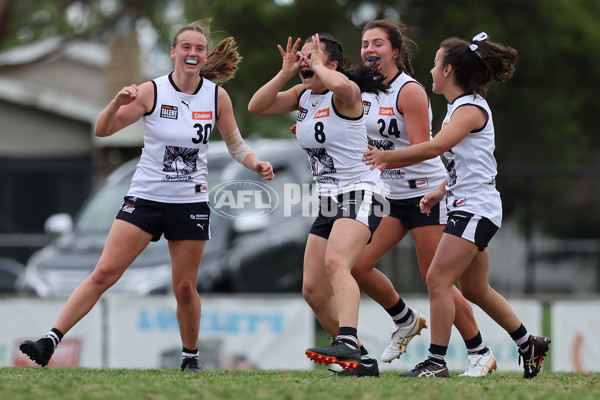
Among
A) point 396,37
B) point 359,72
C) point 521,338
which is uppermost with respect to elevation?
point 396,37

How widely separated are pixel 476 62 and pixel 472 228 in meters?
1.06

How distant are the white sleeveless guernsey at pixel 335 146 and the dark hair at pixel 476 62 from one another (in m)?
0.68

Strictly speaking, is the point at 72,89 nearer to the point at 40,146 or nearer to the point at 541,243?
the point at 40,146

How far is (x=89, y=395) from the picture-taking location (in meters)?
4.84

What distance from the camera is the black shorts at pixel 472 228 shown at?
5797mm

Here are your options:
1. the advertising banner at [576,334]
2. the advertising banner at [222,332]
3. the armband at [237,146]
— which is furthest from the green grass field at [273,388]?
the advertising banner at [576,334]

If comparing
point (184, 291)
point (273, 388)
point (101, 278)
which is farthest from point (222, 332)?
point (273, 388)

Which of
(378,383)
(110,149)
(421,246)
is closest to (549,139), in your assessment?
(110,149)

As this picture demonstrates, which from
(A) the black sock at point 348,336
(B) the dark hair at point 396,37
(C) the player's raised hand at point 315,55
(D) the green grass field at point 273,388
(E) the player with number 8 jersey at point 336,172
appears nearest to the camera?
(D) the green grass field at point 273,388

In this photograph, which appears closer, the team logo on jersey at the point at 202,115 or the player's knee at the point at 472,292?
the player's knee at the point at 472,292

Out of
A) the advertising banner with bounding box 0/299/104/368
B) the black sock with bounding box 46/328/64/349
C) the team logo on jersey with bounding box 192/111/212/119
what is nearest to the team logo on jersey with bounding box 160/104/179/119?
the team logo on jersey with bounding box 192/111/212/119

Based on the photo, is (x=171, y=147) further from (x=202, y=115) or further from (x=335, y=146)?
(x=335, y=146)

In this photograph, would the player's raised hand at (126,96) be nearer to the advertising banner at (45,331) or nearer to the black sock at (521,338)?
the black sock at (521,338)

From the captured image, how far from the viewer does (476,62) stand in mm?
5992
